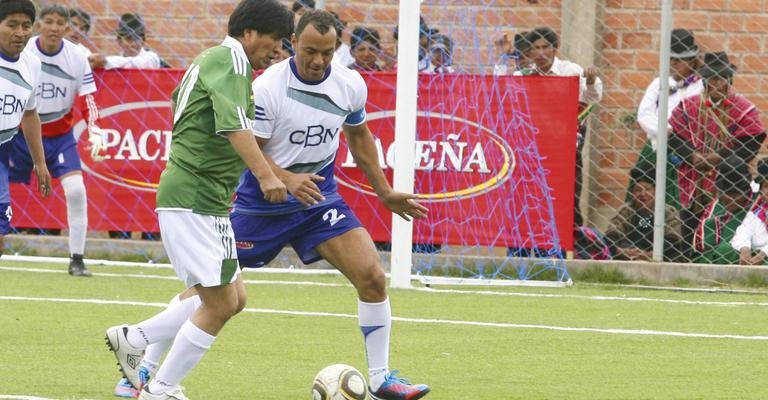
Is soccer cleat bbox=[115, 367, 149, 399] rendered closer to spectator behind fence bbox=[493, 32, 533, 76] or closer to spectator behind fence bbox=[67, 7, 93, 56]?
spectator behind fence bbox=[493, 32, 533, 76]

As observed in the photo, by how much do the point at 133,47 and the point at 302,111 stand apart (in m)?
7.26

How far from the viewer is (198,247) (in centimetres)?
640

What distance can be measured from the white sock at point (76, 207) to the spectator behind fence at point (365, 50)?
98.4 inches

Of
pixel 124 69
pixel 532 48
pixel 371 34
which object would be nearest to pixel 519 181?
pixel 532 48

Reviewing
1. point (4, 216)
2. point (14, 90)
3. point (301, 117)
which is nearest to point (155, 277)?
point (4, 216)

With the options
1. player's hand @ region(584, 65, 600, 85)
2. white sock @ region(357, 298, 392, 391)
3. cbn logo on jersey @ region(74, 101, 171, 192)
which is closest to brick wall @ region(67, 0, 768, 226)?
player's hand @ region(584, 65, 600, 85)

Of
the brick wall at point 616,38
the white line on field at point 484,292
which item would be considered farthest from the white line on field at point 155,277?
the brick wall at point 616,38

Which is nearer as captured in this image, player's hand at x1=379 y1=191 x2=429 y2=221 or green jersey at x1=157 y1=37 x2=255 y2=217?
green jersey at x1=157 y1=37 x2=255 y2=217

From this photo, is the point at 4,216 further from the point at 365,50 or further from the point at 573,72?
the point at 573,72

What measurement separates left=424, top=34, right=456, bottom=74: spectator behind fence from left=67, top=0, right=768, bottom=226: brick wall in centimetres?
7

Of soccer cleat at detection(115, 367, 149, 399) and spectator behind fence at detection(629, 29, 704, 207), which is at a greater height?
spectator behind fence at detection(629, 29, 704, 207)

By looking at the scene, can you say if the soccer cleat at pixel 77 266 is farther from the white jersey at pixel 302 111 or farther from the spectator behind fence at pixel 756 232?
the white jersey at pixel 302 111

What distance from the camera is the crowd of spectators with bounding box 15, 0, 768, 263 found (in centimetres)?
1238

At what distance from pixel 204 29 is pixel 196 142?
27.9 ft
